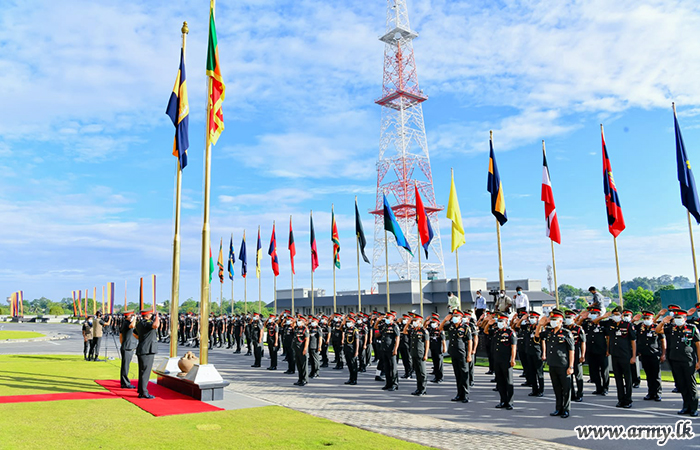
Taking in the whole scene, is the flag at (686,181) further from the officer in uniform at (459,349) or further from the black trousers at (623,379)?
the officer in uniform at (459,349)

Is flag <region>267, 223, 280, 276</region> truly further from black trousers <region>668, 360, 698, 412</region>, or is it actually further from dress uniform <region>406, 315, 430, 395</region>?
black trousers <region>668, 360, 698, 412</region>

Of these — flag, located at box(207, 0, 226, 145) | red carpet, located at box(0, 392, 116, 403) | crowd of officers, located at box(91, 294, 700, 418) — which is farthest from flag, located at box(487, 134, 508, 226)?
red carpet, located at box(0, 392, 116, 403)

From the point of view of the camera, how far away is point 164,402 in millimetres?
9805

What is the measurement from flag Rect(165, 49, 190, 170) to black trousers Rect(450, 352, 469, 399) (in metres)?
8.40

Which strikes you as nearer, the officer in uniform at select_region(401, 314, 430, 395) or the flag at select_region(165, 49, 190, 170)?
the officer in uniform at select_region(401, 314, 430, 395)

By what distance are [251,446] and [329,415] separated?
104 inches

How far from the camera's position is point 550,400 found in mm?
10750

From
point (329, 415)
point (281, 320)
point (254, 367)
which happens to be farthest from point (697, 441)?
point (254, 367)

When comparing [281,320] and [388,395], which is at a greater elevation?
[281,320]

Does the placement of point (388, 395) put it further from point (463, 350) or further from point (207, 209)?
point (207, 209)

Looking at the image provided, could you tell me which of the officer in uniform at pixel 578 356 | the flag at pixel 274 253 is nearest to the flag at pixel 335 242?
the flag at pixel 274 253

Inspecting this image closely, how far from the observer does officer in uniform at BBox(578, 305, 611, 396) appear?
37.5 feet

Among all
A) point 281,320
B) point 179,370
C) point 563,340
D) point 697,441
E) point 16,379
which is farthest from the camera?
point 281,320

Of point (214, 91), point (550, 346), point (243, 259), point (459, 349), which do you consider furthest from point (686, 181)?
point (243, 259)
